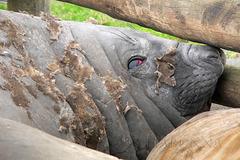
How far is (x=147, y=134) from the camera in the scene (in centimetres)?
264

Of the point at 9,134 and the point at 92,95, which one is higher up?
the point at 9,134

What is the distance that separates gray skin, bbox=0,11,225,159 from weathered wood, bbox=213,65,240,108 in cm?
13

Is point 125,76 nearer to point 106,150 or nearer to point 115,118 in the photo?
point 115,118

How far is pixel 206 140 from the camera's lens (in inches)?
53.9

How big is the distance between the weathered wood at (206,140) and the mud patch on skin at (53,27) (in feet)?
4.37

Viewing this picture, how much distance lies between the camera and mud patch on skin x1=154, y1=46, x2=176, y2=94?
2605 millimetres

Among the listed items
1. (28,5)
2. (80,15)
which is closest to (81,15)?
(80,15)

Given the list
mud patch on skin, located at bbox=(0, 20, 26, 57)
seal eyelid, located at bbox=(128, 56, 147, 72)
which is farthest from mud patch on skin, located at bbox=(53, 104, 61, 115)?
seal eyelid, located at bbox=(128, 56, 147, 72)

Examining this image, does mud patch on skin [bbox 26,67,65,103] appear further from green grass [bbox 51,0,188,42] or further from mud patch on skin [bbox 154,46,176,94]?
green grass [bbox 51,0,188,42]

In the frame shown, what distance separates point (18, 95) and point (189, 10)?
1.22 meters

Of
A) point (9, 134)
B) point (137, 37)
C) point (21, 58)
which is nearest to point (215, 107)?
point (137, 37)

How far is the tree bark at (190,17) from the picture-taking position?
6.69 feet

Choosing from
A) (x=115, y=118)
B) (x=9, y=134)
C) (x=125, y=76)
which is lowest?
(x=115, y=118)

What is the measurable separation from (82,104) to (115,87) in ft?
1.20
